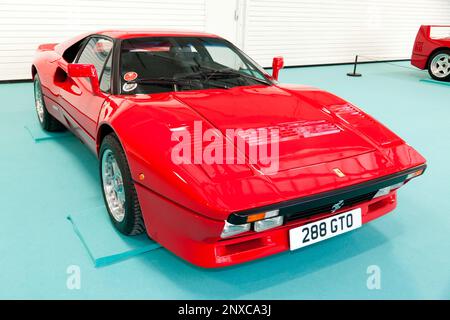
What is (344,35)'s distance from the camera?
31.7 feet

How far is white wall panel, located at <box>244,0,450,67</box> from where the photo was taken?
27.2ft

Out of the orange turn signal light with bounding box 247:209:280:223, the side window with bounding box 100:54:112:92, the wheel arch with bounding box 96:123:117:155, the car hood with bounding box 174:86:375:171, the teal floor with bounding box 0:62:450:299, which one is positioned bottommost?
the teal floor with bounding box 0:62:450:299

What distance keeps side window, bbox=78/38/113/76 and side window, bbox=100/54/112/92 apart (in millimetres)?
84

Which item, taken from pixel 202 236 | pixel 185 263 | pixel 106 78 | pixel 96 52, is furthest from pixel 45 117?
pixel 202 236

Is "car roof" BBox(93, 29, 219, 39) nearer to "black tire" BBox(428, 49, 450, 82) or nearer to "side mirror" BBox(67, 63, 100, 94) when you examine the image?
"side mirror" BBox(67, 63, 100, 94)

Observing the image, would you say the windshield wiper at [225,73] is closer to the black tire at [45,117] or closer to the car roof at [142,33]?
the car roof at [142,33]

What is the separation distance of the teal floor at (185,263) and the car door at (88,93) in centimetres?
42

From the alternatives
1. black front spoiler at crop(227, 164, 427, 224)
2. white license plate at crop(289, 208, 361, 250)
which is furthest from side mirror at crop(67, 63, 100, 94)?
white license plate at crop(289, 208, 361, 250)

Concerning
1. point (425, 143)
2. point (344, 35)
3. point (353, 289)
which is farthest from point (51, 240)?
point (344, 35)

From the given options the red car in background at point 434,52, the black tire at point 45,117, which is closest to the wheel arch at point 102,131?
the black tire at point 45,117

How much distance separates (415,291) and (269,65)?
7444 mm

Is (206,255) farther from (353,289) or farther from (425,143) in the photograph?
(425,143)

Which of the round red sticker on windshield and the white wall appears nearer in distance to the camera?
the round red sticker on windshield

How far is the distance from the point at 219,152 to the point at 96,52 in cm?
158
